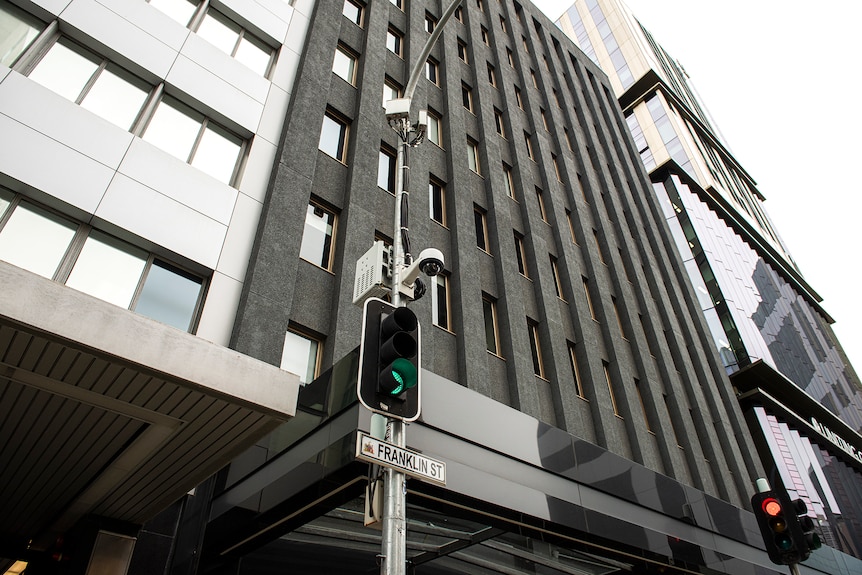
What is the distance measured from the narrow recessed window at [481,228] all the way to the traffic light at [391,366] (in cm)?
1334

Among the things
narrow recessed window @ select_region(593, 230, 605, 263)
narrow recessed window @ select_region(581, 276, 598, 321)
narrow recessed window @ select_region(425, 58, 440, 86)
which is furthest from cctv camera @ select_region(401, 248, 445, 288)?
narrow recessed window @ select_region(593, 230, 605, 263)

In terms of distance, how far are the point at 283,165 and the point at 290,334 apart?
4.13 metres

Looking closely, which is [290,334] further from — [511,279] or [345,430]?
[511,279]

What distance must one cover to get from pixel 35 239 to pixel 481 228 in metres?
12.8

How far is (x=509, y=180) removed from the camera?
2270cm

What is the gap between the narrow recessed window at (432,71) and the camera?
21.9 metres

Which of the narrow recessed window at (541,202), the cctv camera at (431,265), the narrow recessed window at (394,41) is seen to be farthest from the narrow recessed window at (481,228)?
the cctv camera at (431,265)

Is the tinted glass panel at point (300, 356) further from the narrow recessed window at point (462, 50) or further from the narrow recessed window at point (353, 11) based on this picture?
the narrow recessed window at point (462, 50)

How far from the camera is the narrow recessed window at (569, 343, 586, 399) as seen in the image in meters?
18.7

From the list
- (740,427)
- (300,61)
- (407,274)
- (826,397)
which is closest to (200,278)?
(407,274)

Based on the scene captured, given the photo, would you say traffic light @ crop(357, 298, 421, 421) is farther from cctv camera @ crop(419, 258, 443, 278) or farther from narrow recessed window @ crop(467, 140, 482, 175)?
narrow recessed window @ crop(467, 140, 482, 175)

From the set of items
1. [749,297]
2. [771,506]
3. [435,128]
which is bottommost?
[771,506]

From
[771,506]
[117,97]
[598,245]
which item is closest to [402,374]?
[771,506]

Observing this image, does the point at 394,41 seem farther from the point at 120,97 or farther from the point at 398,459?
the point at 398,459
